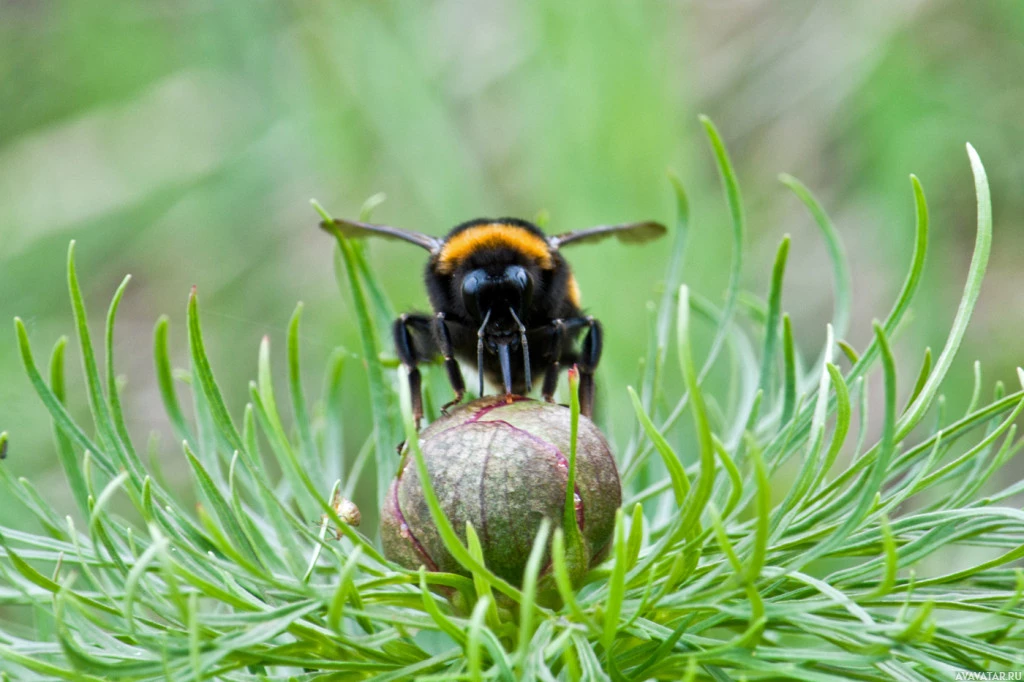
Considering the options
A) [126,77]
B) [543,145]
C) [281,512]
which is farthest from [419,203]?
[281,512]

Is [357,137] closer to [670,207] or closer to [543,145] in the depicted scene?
[543,145]

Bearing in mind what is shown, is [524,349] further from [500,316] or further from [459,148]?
[459,148]

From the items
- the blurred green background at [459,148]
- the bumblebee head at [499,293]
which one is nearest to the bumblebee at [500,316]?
the bumblebee head at [499,293]

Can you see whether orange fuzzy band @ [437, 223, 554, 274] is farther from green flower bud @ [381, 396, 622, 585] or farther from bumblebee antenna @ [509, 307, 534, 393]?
green flower bud @ [381, 396, 622, 585]

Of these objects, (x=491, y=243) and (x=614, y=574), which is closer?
(x=614, y=574)

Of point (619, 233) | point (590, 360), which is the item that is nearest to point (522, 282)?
point (590, 360)

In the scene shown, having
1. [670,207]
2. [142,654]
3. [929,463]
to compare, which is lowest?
[142,654]
